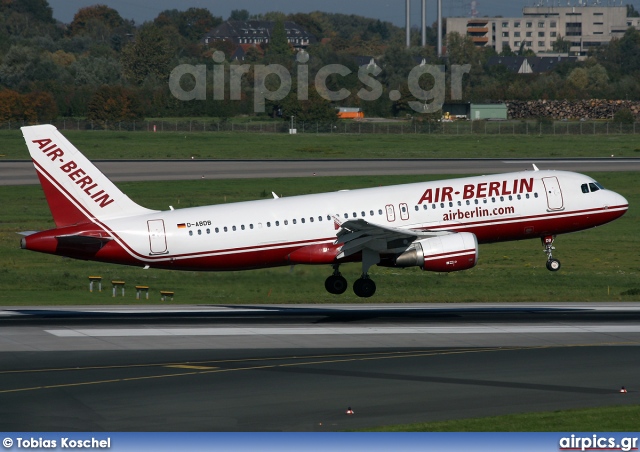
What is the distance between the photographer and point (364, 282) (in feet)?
175

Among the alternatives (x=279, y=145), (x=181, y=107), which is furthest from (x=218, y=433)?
(x=181, y=107)

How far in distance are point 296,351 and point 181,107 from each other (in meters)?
161

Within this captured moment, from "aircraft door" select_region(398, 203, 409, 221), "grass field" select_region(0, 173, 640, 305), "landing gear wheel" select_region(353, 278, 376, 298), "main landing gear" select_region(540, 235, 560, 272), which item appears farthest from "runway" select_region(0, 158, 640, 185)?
"landing gear wheel" select_region(353, 278, 376, 298)

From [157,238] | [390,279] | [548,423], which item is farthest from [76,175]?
[548,423]

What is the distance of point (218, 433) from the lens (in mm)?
29703

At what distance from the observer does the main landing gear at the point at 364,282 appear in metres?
52.8

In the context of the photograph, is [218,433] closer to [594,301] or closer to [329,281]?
[329,281]

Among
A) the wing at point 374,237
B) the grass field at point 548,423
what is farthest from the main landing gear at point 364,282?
the grass field at point 548,423

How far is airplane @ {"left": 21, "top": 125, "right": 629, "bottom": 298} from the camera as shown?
169 ft

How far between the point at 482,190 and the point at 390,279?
1602 centimetres

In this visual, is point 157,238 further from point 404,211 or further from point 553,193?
point 553,193

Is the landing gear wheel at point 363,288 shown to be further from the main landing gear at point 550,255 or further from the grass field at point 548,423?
the grass field at point 548,423

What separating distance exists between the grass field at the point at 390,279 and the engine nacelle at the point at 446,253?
9.28m

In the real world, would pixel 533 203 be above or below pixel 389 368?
above
